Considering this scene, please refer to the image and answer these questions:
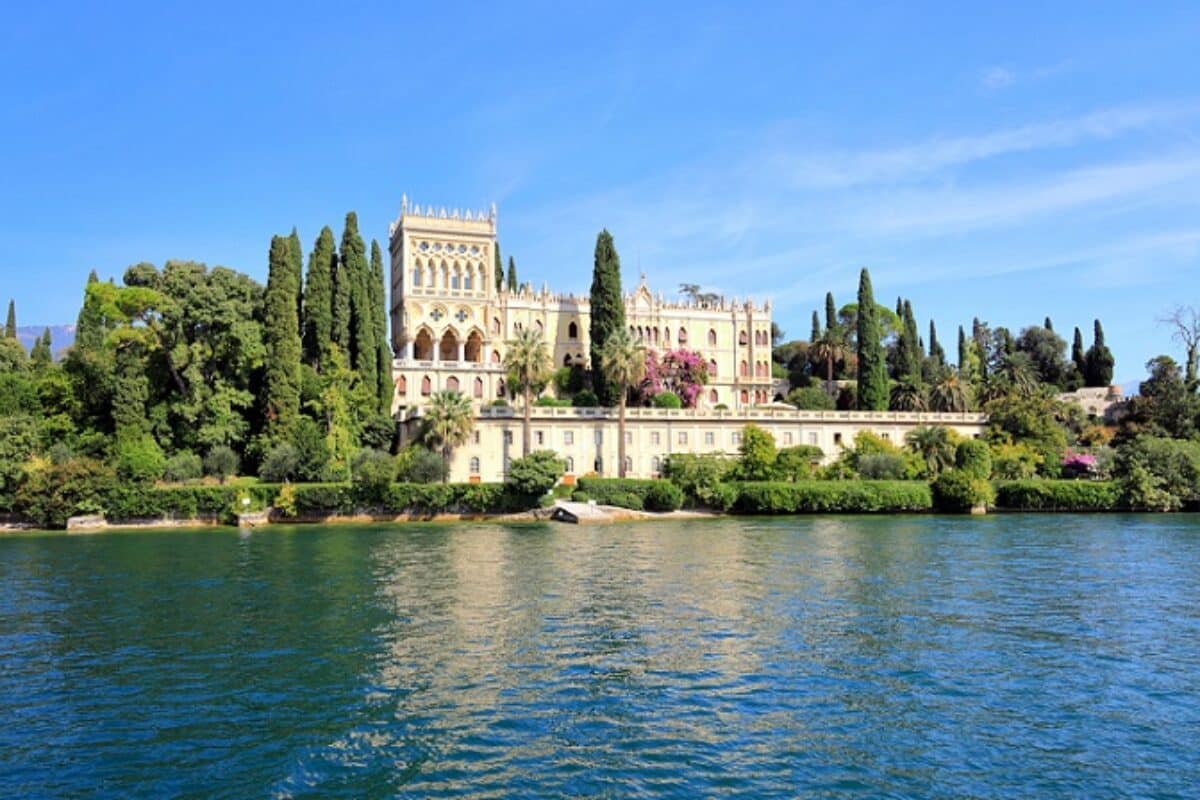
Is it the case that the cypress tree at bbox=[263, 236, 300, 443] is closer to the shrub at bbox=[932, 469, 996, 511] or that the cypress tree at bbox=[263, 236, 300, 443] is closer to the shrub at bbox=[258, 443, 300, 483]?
the shrub at bbox=[258, 443, 300, 483]

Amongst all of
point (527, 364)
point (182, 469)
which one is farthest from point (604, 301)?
point (182, 469)

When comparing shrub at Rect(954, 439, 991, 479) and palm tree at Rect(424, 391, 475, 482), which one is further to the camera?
shrub at Rect(954, 439, 991, 479)

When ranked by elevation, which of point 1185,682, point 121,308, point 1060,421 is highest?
point 121,308

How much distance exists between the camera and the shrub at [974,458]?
5694 cm

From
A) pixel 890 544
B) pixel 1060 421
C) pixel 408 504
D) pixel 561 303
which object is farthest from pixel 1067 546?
pixel 561 303

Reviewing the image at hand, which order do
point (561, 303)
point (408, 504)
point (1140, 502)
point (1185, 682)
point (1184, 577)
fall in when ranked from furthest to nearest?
point (561, 303) → point (1140, 502) → point (408, 504) → point (1184, 577) → point (1185, 682)

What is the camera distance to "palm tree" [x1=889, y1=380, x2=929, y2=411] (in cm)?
6981

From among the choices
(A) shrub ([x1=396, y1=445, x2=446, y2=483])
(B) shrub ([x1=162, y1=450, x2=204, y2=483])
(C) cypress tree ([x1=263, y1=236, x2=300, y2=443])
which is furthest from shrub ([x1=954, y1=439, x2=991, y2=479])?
(B) shrub ([x1=162, y1=450, x2=204, y2=483])

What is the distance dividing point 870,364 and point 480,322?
95.0 ft

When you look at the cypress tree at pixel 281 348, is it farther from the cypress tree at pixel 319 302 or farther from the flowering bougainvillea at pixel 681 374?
the flowering bougainvillea at pixel 681 374

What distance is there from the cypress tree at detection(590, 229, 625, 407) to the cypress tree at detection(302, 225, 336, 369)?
17.6 meters

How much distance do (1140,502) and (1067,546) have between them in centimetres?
2378

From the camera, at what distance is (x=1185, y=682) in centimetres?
1584

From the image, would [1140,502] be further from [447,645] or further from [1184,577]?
[447,645]
